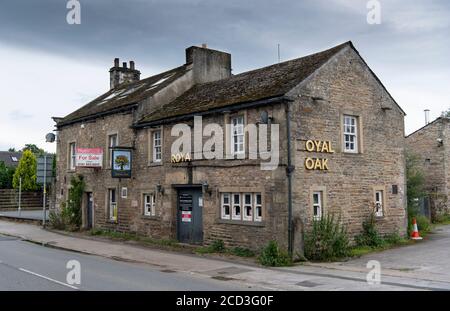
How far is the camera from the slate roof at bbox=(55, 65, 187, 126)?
2358cm

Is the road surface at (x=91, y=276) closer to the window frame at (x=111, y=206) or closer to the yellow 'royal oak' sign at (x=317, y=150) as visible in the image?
the yellow 'royal oak' sign at (x=317, y=150)

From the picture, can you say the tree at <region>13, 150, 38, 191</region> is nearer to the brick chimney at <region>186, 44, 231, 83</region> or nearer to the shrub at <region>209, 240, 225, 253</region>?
the brick chimney at <region>186, 44, 231, 83</region>

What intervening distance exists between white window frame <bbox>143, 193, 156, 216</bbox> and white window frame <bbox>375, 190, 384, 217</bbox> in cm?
945

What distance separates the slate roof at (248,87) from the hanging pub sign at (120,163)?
1668mm

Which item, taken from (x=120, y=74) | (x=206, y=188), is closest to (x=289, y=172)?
(x=206, y=188)

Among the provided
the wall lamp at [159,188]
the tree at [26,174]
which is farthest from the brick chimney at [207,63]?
the tree at [26,174]

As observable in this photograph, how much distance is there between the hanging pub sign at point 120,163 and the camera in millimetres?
21656

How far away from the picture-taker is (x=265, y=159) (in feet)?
53.3

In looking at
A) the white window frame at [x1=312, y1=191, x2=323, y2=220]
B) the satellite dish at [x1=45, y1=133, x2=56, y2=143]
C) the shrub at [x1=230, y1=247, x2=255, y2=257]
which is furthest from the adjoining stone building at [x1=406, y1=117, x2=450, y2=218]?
the satellite dish at [x1=45, y1=133, x2=56, y2=143]

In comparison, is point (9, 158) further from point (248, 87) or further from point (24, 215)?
point (248, 87)

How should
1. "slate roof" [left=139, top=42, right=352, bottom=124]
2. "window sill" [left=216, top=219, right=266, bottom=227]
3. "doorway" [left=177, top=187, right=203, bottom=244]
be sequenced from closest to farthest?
1. "window sill" [left=216, top=219, right=266, bottom=227]
2. "slate roof" [left=139, top=42, right=352, bottom=124]
3. "doorway" [left=177, top=187, right=203, bottom=244]

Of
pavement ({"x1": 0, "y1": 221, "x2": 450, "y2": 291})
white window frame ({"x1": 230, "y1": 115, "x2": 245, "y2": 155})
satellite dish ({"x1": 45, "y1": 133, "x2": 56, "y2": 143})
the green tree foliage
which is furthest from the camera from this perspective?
the green tree foliage
